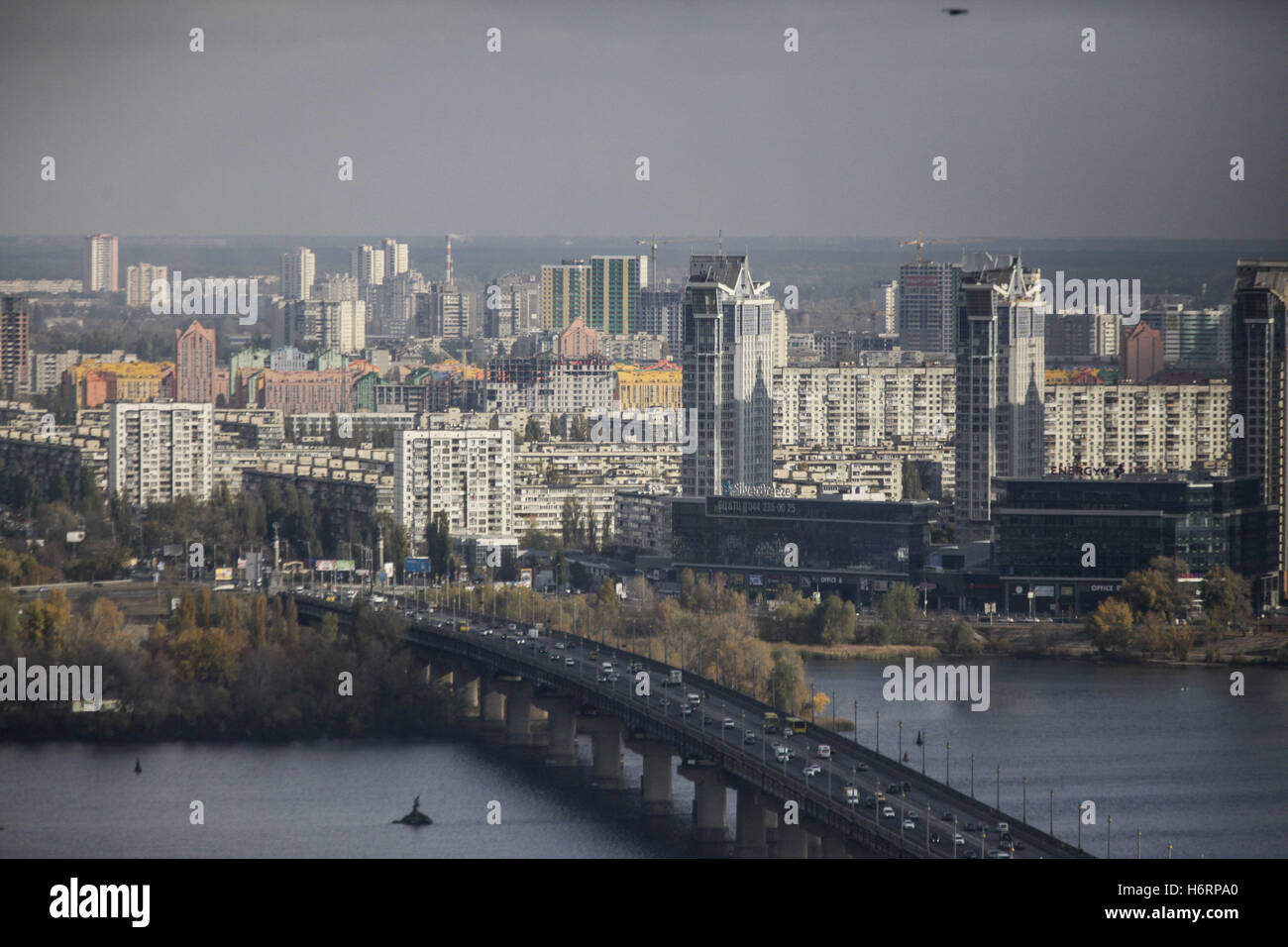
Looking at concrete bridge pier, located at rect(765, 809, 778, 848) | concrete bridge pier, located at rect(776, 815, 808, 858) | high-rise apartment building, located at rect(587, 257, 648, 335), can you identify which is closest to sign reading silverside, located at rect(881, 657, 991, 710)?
concrete bridge pier, located at rect(765, 809, 778, 848)

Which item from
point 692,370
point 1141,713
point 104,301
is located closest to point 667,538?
point 692,370

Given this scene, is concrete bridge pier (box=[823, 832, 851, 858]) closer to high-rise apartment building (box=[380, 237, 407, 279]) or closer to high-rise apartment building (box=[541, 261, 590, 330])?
high-rise apartment building (box=[380, 237, 407, 279])

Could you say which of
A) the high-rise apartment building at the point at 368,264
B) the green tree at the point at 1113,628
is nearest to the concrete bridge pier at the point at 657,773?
the green tree at the point at 1113,628

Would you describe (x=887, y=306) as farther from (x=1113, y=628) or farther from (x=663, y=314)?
(x=1113, y=628)

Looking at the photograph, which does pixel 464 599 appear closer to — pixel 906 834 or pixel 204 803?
pixel 204 803

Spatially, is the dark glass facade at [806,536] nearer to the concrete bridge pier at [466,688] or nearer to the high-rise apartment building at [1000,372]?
the high-rise apartment building at [1000,372]
